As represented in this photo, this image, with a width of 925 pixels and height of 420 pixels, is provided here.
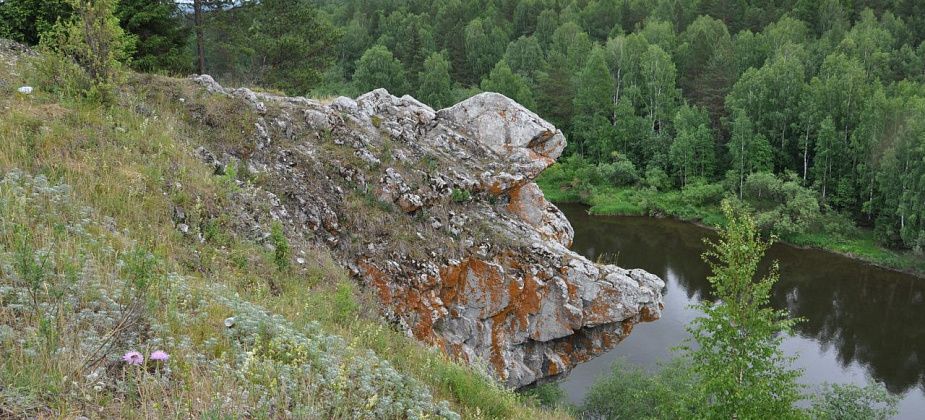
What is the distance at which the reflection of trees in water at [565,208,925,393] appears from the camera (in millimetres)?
28578

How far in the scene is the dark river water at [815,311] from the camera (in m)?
26.3

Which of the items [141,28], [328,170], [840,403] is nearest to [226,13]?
[141,28]

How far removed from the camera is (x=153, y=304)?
6.49 meters

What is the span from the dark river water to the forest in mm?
4573

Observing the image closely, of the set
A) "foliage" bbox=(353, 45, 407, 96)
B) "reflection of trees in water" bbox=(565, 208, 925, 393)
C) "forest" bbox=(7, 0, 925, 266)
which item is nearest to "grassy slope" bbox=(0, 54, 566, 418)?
"forest" bbox=(7, 0, 925, 266)

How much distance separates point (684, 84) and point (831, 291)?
35.9m

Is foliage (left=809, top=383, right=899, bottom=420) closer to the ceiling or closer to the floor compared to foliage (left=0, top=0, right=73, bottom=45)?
closer to the floor

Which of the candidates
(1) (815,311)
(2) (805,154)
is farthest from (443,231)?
(2) (805,154)

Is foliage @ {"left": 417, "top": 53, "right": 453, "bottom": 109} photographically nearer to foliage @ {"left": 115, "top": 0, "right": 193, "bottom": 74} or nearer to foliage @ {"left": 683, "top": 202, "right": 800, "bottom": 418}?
foliage @ {"left": 115, "top": 0, "right": 193, "bottom": 74}

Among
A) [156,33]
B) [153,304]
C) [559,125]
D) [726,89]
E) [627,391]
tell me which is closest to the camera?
[153,304]

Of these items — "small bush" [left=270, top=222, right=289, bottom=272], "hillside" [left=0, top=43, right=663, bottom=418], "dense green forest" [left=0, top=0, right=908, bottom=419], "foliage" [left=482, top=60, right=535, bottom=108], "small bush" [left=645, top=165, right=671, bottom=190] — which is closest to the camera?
"hillside" [left=0, top=43, right=663, bottom=418]

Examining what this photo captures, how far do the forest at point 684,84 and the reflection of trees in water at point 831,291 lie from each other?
3659mm

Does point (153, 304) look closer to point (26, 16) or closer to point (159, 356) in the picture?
point (159, 356)

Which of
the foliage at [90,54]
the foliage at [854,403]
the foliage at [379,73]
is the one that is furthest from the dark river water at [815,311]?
the foliage at [379,73]
